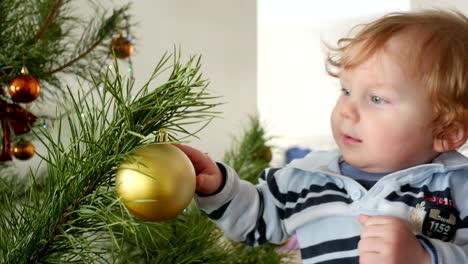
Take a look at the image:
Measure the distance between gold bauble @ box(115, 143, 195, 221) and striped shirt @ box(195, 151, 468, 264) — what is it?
0.71ft

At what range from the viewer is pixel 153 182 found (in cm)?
28

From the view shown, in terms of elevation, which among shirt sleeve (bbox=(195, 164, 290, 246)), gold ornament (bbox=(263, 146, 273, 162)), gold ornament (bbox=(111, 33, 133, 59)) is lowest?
gold ornament (bbox=(263, 146, 273, 162))

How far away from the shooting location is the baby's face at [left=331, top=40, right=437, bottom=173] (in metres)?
0.52

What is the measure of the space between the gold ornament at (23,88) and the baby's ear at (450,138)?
1.29ft

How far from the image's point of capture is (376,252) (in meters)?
0.44

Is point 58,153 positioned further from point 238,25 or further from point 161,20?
point 238,25

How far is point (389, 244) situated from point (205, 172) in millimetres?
169

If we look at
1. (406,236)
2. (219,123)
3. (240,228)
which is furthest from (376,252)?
(219,123)

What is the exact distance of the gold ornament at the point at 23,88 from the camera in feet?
1.56

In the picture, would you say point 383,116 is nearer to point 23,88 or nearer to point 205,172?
point 205,172

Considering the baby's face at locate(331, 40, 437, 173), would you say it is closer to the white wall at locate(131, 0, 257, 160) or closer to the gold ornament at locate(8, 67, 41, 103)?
the gold ornament at locate(8, 67, 41, 103)

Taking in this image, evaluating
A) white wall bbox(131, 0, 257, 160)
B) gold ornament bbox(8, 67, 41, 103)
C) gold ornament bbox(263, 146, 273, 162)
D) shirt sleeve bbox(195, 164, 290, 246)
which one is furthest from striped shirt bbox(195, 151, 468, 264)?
white wall bbox(131, 0, 257, 160)

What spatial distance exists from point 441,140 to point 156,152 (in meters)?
0.36

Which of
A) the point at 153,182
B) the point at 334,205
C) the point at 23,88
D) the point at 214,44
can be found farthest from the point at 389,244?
the point at 214,44
